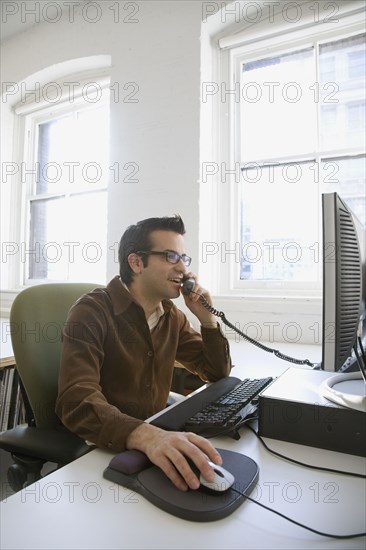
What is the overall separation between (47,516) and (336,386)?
0.65 metres

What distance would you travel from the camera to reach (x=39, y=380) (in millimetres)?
1087

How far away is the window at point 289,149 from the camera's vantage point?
208cm

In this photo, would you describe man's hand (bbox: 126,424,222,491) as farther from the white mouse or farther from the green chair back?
the green chair back

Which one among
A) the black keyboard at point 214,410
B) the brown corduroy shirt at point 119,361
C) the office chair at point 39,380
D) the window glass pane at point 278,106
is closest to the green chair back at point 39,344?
the office chair at point 39,380

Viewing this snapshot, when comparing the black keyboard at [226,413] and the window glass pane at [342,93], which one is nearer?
the black keyboard at [226,413]

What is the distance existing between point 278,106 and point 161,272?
1.55 m

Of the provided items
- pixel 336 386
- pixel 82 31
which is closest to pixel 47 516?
pixel 336 386

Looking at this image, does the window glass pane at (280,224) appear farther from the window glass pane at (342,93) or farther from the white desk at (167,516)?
the white desk at (167,516)

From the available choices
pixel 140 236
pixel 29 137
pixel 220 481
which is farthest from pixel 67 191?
pixel 220 481

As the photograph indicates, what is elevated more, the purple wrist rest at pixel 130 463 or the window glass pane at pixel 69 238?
the window glass pane at pixel 69 238

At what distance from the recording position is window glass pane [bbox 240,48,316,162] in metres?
2.19

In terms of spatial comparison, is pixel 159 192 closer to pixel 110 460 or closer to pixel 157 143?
pixel 157 143

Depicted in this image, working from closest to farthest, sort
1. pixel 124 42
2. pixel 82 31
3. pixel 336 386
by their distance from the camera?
1. pixel 336 386
2. pixel 124 42
3. pixel 82 31

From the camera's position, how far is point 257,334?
2064 millimetres
